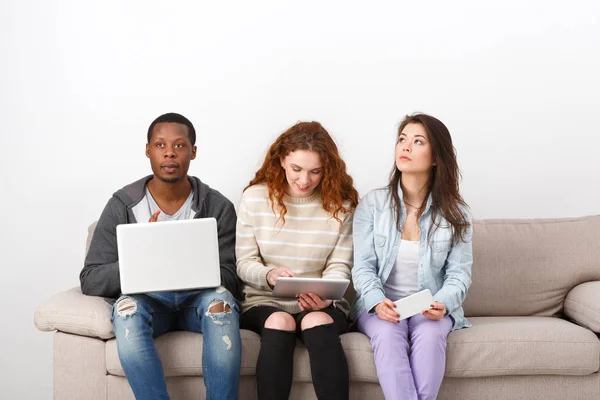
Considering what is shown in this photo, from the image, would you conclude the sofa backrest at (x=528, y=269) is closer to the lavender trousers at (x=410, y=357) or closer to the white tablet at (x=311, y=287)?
the lavender trousers at (x=410, y=357)

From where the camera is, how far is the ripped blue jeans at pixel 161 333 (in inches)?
93.8

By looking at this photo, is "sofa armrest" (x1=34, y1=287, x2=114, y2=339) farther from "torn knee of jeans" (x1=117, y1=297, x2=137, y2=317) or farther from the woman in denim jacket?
the woman in denim jacket

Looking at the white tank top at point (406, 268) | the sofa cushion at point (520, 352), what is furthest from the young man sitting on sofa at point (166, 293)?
the sofa cushion at point (520, 352)

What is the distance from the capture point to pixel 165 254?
2.45 m

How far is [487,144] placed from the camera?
11.5 ft

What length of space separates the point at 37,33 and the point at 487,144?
80.7 inches

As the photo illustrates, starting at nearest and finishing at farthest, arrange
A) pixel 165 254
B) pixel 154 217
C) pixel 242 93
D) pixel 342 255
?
pixel 165 254, pixel 154 217, pixel 342 255, pixel 242 93

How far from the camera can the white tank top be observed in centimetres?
274

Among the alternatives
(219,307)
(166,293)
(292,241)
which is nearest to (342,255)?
(292,241)

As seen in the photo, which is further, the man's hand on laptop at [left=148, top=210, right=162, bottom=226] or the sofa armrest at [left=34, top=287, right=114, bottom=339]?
the man's hand on laptop at [left=148, top=210, right=162, bottom=226]

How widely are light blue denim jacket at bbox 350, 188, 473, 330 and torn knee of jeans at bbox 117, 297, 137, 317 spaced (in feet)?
2.51

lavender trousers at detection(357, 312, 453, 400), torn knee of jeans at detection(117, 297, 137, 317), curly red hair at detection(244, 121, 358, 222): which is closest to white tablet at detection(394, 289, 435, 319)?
lavender trousers at detection(357, 312, 453, 400)

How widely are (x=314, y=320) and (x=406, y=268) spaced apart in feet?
1.40

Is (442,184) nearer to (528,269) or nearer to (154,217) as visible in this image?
(528,269)
